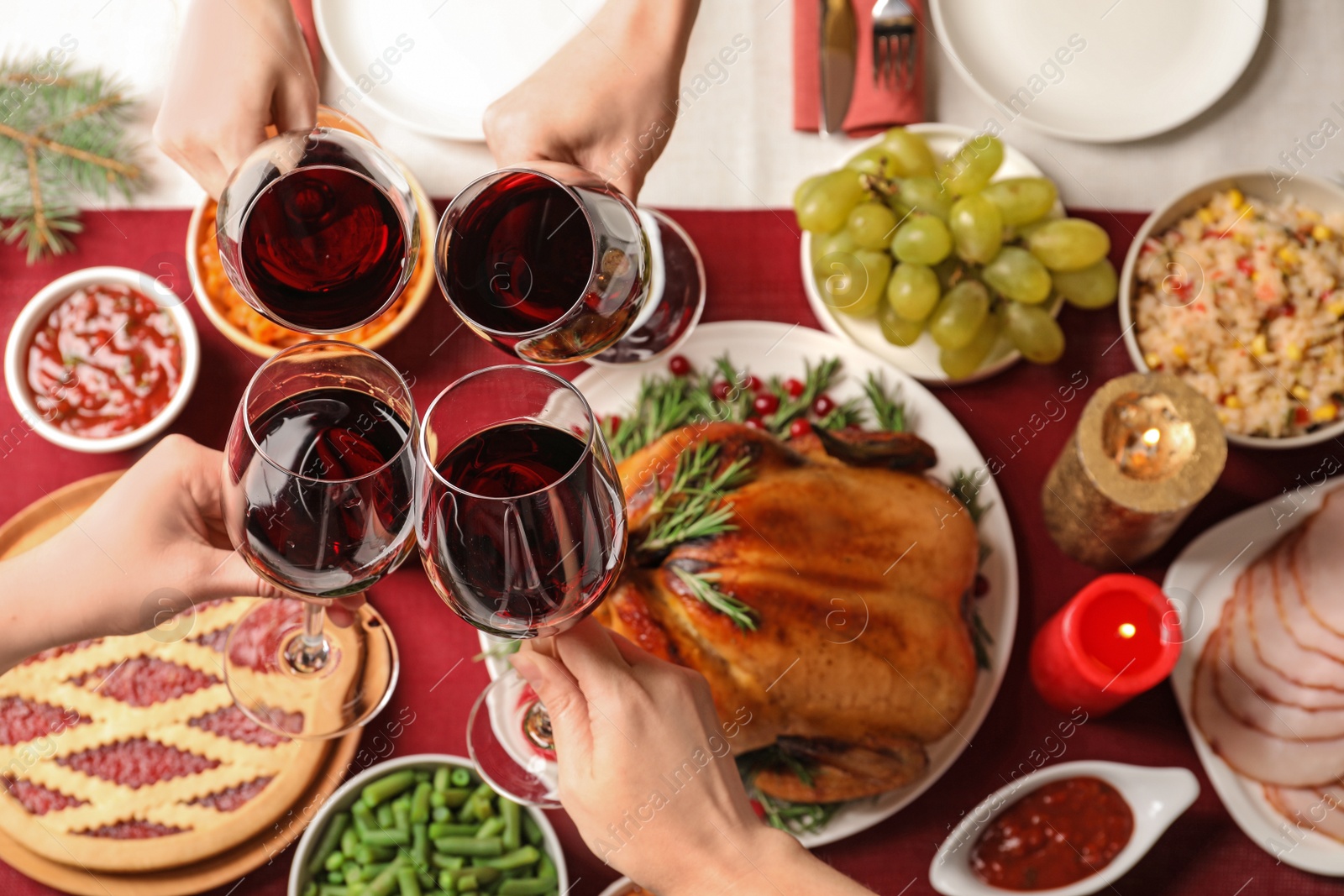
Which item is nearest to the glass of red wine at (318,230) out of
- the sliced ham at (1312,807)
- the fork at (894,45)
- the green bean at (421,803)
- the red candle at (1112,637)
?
the green bean at (421,803)

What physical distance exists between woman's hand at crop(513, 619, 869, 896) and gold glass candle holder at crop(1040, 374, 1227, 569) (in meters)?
0.49

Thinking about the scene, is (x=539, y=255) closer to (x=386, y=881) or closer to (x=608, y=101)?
(x=608, y=101)

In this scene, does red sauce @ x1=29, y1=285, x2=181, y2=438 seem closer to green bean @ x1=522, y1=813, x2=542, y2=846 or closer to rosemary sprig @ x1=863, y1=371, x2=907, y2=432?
green bean @ x1=522, y1=813, x2=542, y2=846

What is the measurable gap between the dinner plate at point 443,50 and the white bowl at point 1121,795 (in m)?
0.98

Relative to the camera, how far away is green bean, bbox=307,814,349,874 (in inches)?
42.8

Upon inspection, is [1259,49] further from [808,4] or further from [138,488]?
[138,488]

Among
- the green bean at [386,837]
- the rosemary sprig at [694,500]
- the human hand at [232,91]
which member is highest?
the human hand at [232,91]

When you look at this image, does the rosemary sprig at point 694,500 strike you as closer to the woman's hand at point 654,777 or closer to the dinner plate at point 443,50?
the woman's hand at point 654,777

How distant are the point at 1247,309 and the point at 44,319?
140 centimetres

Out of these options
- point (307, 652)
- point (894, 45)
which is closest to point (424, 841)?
point (307, 652)

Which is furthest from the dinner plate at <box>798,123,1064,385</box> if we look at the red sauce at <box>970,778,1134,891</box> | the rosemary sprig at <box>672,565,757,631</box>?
the red sauce at <box>970,778,1134,891</box>

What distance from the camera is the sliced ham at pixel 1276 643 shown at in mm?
1109

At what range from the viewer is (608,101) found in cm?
96

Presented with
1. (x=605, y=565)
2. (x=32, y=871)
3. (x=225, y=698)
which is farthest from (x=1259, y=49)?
(x=32, y=871)
